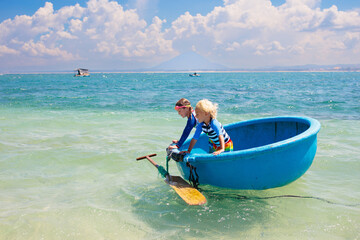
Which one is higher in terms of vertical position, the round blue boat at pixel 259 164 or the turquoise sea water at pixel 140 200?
the round blue boat at pixel 259 164

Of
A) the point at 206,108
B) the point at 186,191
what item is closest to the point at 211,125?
the point at 206,108

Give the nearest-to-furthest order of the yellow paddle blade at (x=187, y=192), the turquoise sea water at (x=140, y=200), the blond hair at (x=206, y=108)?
the turquoise sea water at (x=140, y=200), the yellow paddle blade at (x=187, y=192), the blond hair at (x=206, y=108)

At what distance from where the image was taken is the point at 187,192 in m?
3.81

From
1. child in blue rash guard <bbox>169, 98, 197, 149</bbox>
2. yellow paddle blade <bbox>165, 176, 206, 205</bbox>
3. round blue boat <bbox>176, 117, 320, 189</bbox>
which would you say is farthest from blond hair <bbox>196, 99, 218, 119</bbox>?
yellow paddle blade <bbox>165, 176, 206, 205</bbox>

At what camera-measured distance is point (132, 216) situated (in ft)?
12.6

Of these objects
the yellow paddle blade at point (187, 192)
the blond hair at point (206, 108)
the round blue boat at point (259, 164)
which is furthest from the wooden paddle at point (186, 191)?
the blond hair at point (206, 108)

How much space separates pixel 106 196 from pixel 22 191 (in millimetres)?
1316

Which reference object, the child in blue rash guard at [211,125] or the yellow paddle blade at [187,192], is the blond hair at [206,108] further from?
the yellow paddle blade at [187,192]

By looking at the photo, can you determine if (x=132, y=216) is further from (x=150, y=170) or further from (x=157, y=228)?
(x=150, y=170)

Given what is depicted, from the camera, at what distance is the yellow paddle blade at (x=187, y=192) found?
3.60 metres

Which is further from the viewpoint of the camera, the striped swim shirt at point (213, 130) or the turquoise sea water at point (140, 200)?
the striped swim shirt at point (213, 130)

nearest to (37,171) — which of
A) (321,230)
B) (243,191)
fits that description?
(243,191)

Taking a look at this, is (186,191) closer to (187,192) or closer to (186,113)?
(187,192)

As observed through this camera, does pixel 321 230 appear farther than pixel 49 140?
No
